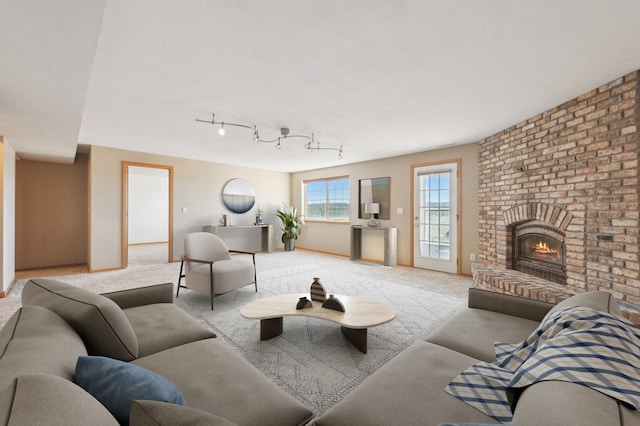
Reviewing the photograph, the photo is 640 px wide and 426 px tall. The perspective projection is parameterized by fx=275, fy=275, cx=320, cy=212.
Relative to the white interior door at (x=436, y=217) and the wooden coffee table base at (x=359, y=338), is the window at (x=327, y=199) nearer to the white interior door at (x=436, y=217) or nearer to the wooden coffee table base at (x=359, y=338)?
the white interior door at (x=436, y=217)

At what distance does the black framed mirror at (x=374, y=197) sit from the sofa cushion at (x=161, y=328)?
15.7 feet

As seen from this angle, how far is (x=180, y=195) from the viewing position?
6.13 meters

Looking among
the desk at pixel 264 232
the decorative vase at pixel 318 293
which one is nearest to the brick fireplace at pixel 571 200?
the decorative vase at pixel 318 293

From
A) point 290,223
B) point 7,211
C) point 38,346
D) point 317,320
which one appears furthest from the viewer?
point 290,223

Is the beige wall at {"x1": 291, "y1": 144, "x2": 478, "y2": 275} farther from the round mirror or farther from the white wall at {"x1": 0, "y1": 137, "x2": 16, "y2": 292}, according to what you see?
the white wall at {"x1": 0, "y1": 137, "x2": 16, "y2": 292}

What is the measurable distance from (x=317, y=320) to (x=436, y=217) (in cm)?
341

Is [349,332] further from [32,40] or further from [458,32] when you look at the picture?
[32,40]

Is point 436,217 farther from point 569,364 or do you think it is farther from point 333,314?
point 569,364

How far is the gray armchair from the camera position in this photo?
3254 mm

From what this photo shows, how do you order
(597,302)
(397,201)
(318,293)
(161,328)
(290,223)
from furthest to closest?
(290,223) < (397,201) < (318,293) < (161,328) < (597,302)

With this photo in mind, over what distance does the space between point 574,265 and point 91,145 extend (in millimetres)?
7330

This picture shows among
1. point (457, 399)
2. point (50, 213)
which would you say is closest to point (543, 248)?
point (457, 399)

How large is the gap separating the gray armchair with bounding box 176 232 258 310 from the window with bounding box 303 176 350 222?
3.79m

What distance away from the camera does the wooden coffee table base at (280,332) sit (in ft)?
7.29
